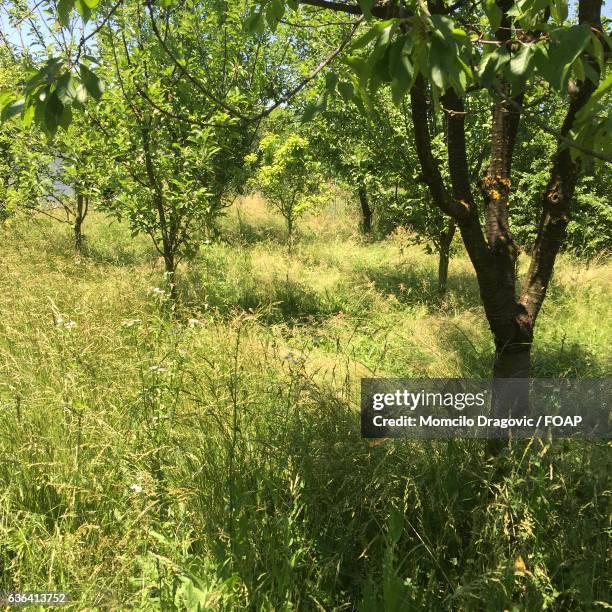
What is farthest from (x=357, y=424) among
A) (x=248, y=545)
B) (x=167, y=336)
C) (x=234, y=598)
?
(x=167, y=336)

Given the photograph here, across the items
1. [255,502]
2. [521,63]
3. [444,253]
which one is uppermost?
[521,63]

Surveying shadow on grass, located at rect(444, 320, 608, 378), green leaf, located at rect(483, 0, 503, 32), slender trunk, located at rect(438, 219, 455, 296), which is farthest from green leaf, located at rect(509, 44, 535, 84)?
slender trunk, located at rect(438, 219, 455, 296)

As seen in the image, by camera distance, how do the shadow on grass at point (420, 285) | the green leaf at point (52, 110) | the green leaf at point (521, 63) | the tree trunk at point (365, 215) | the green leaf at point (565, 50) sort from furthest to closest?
→ the tree trunk at point (365, 215), the shadow on grass at point (420, 285), the green leaf at point (52, 110), the green leaf at point (521, 63), the green leaf at point (565, 50)

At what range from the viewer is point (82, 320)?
378 centimetres

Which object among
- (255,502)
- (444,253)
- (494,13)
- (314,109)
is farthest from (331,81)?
(444,253)

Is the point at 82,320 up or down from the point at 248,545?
up

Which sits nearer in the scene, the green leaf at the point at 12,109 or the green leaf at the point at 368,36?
the green leaf at the point at 368,36

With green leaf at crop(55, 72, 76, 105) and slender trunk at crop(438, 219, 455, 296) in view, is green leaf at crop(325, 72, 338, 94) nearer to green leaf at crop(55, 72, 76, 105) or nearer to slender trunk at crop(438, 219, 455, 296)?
green leaf at crop(55, 72, 76, 105)

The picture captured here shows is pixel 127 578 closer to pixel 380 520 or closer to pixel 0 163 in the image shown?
pixel 380 520

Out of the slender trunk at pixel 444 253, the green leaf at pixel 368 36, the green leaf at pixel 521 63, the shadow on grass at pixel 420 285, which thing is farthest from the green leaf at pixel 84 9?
the slender trunk at pixel 444 253

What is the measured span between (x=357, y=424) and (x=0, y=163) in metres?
8.04

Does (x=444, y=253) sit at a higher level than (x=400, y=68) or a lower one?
lower

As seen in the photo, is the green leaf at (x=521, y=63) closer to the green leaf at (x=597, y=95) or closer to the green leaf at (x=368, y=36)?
the green leaf at (x=597, y=95)

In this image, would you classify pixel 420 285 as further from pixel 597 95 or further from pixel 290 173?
pixel 597 95
